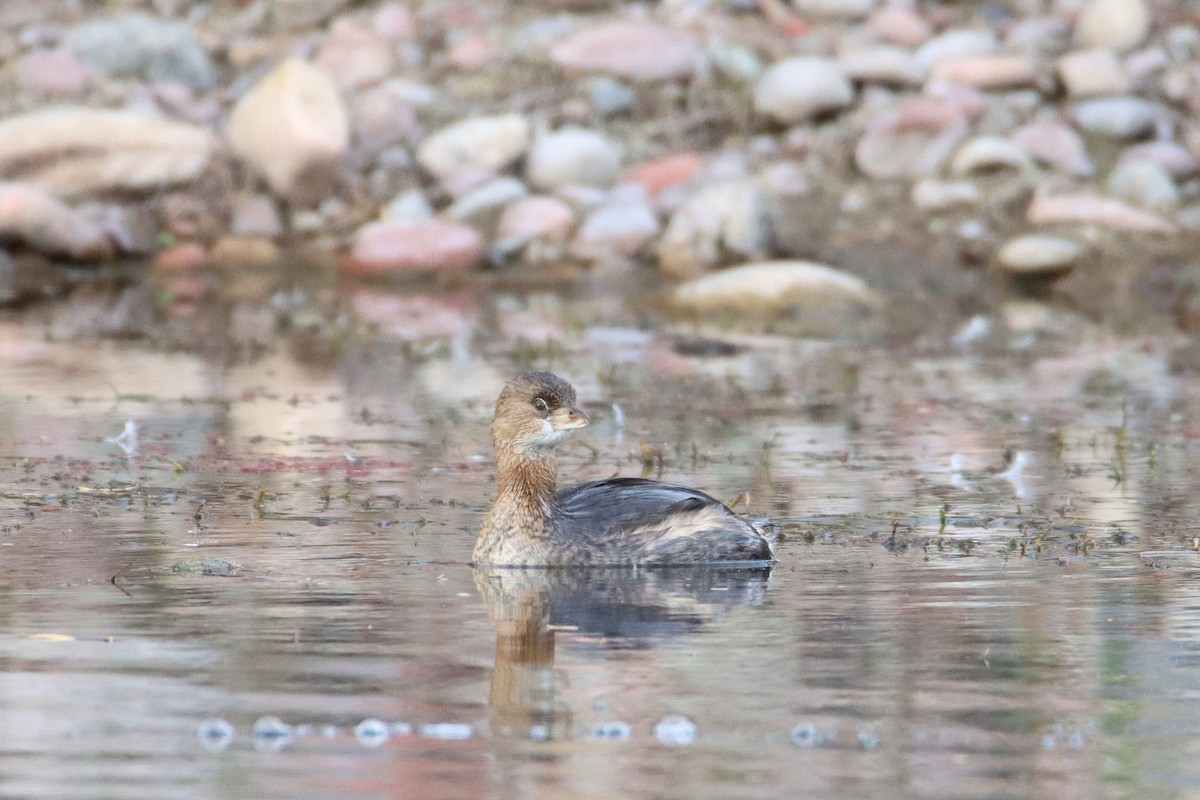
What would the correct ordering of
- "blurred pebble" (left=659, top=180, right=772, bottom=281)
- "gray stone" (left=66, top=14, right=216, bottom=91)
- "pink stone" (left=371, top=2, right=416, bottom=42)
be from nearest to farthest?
"blurred pebble" (left=659, top=180, right=772, bottom=281) → "gray stone" (left=66, top=14, right=216, bottom=91) → "pink stone" (left=371, top=2, right=416, bottom=42)

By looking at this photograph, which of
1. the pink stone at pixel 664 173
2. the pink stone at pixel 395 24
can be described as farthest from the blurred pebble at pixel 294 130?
the pink stone at pixel 395 24

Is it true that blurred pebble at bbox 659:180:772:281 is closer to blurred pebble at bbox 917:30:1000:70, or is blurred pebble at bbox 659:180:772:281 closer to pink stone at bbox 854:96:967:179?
pink stone at bbox 854:96:967:179

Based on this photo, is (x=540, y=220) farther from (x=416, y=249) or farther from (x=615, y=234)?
(x=416, y=249)

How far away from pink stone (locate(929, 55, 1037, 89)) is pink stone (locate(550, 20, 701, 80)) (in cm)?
310

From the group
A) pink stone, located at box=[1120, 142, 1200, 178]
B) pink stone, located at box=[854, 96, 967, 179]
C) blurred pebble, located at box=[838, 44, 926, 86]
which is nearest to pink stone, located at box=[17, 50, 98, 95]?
blurred pebble, located at box=[838, 44, 926, 86]

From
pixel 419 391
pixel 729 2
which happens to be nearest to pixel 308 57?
pixel 729 2

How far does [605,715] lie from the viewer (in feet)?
20.8

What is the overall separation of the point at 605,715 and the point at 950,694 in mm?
1032

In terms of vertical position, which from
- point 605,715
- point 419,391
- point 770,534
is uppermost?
point 419,391

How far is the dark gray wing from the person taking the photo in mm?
9109

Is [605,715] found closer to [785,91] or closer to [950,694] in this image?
[950,694]

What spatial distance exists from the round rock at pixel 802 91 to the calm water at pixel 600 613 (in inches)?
484

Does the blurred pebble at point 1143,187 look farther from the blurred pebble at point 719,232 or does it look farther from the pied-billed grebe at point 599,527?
the pied-billed grebe at point 599,527

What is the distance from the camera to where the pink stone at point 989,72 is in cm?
2695
